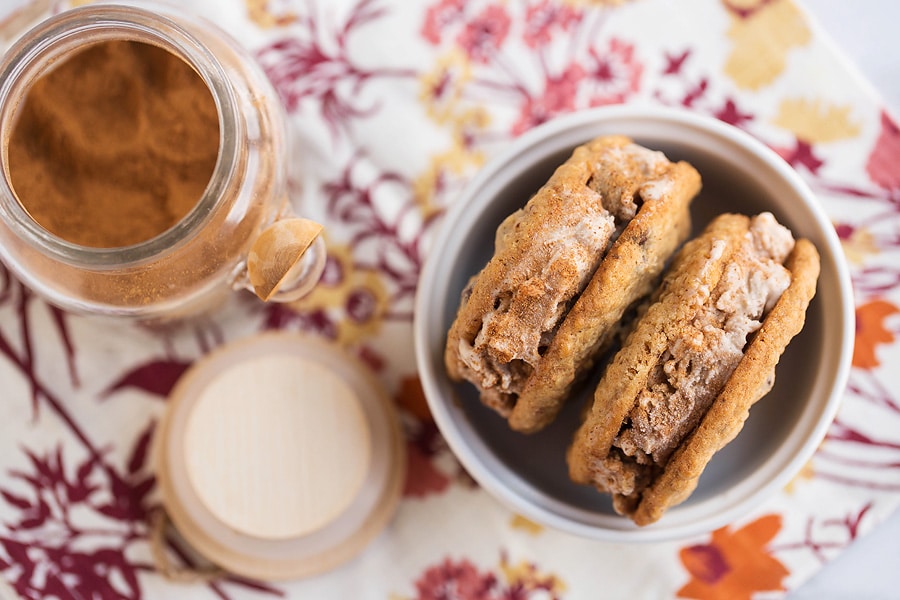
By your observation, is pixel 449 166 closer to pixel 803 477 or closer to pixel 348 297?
pixel 348 297

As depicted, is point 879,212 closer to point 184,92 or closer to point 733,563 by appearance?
point 733,563

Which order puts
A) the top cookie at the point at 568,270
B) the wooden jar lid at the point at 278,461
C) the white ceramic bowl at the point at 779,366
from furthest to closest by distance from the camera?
1. the wooden jar lid at the point at 278,461
2. the white ceramic bowl at the point at 779,366
3. the top cookie at the point at 568,270

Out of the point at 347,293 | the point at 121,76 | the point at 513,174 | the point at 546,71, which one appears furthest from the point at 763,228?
the point at 121,76

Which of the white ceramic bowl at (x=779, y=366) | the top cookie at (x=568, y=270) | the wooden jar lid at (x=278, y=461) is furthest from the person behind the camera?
the wooden jar lid at (x=278, y=461)

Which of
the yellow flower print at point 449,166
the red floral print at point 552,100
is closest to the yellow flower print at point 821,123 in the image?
the red floral print at point 552,100

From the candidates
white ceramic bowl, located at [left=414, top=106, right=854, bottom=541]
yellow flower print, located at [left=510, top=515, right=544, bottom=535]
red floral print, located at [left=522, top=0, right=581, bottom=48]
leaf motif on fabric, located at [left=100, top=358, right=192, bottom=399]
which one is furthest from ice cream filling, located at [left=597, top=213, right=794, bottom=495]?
leaf motif on fabric, located at [left=100, top=358, right=192, bottom=399]

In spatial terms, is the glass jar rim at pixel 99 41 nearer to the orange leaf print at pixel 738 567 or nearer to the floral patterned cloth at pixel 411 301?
the floral patterned cloth at pixel 411 301

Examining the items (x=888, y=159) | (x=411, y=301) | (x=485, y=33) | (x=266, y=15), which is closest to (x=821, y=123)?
(x=888, y=159)
